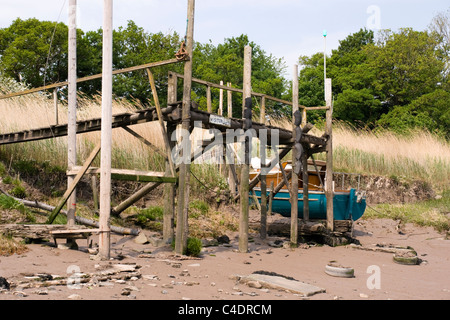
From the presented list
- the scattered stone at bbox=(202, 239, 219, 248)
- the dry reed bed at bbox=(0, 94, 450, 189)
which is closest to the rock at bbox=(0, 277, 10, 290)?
the scattered stone at bbox=(202, 239, 219, 248)

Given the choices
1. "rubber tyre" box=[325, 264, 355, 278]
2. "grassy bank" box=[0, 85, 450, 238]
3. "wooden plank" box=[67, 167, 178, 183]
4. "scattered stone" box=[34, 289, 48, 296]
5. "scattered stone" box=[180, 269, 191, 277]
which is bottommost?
"rubber tyre" box=[325, 264, 355, 278]

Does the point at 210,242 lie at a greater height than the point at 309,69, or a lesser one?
lesser

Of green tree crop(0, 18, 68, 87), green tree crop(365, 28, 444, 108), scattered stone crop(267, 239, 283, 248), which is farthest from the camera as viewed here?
green tree crop(365, 28, 444, 108)

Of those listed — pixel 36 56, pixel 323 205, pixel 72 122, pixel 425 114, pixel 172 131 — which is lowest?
pixel 323 205

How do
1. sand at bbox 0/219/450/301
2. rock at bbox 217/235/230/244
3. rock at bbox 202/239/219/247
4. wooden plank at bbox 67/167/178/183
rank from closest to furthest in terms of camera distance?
sand at bbox 0/219/450/301 → wooden plank at bbox 67/167/178/183 → rock at bbox 202/239/219/247 → rock at bbox 217/235/230/244

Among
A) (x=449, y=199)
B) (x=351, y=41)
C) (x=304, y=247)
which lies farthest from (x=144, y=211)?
(x=351, y=41)

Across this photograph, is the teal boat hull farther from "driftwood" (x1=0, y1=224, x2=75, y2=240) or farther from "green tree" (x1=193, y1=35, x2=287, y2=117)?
"green tree" (x1=193, y1=35, x2=287, y2=117)

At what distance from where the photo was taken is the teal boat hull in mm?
15359

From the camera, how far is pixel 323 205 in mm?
15375

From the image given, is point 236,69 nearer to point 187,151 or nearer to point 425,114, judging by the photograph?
point 425,114

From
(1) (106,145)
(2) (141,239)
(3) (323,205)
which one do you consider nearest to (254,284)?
(1) (106,145)

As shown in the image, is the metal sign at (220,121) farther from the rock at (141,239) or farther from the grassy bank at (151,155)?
the grassy bank at (151,155)

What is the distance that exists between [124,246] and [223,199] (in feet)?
21.0
